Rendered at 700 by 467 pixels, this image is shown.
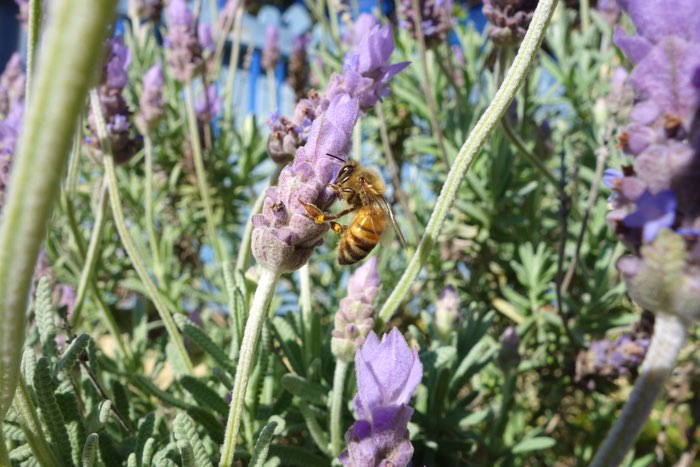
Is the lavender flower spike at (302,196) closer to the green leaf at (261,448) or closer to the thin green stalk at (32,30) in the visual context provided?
the green leaf at (261,448)

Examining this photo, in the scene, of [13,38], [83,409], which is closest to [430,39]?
[83,409]

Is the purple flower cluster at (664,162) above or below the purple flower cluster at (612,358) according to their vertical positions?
above

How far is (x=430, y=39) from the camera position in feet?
4.88

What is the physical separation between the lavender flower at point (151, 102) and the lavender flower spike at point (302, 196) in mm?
882

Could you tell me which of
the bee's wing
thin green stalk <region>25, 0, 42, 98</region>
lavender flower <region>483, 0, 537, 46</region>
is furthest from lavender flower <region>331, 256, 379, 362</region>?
lavender flower <region>483, 0, 537, 46</region>

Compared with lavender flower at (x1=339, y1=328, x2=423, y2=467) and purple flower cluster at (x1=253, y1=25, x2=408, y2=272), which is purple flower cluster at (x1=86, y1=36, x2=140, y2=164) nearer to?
purple flower cluster at (x1=253, y1=25, x2=408, y2=272)

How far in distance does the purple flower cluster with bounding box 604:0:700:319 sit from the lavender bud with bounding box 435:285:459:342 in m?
0.63

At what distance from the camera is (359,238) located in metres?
0.83

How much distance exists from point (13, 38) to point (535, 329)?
3.88m

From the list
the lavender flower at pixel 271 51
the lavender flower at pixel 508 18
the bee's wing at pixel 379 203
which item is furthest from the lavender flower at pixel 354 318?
the lavender flower at pixel 271 51

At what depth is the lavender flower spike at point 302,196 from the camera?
1.94 ft

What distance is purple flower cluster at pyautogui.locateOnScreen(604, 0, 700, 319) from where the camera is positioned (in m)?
0.42

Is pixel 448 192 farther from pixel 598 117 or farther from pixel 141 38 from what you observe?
pixel 141 38

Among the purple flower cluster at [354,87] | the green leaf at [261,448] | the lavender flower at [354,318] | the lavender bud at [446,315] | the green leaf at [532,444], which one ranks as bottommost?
the green leaf at [532,444]
